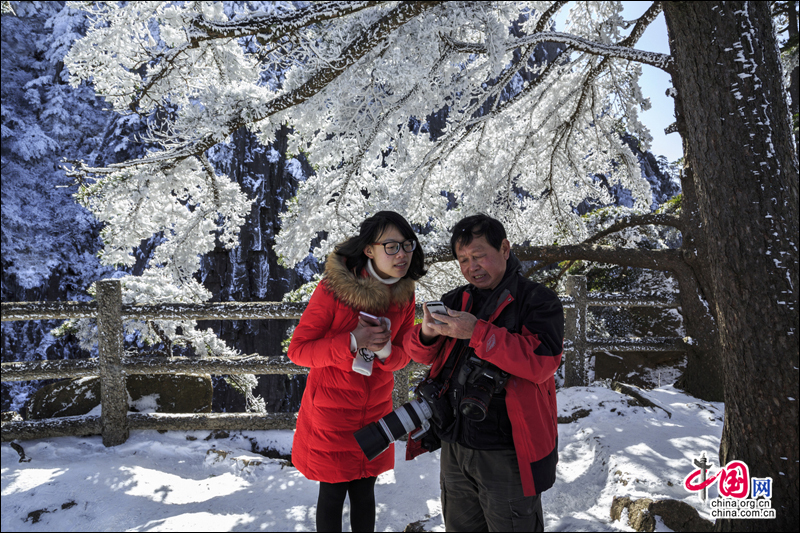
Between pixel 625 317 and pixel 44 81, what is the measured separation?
25.7 meters

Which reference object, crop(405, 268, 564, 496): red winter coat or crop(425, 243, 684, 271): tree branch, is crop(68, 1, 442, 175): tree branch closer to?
crop(425, 243, 684, 271): tree branch

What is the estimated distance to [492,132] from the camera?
539cm

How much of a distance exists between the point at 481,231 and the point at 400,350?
2.23ft

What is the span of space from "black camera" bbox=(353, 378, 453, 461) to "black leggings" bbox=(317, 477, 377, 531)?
0.41 m

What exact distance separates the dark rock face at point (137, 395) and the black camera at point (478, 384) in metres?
3.85

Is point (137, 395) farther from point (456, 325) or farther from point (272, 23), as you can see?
point (456, 325)

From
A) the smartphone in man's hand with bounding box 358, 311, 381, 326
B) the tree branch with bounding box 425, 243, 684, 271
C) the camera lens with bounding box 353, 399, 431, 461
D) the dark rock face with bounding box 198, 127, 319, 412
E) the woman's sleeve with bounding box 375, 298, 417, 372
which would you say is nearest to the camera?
the camera lens with bounding box 353, 399, 431, 461

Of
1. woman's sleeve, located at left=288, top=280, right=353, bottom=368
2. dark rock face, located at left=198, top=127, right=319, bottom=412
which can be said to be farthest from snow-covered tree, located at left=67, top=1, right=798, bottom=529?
dark rock face, located at left=198, top=127, right=319, bottom=412

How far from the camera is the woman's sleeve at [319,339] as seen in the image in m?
1.73

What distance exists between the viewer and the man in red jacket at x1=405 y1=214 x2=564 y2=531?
1.43 metres

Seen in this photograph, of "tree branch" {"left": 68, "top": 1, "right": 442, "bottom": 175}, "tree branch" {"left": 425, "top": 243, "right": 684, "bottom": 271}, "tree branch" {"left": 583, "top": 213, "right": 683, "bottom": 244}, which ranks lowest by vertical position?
"tree branch" {"left": 425, "top": 243, "right": 684, "bottom": 271}

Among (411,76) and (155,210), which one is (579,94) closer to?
(411,76)

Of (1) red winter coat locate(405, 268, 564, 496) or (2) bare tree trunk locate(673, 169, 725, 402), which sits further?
(2) bare tree trunk locate(673, 169, 725, 402)

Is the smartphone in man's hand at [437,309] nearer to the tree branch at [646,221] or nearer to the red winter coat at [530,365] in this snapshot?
the red winter coat at [530,365]
